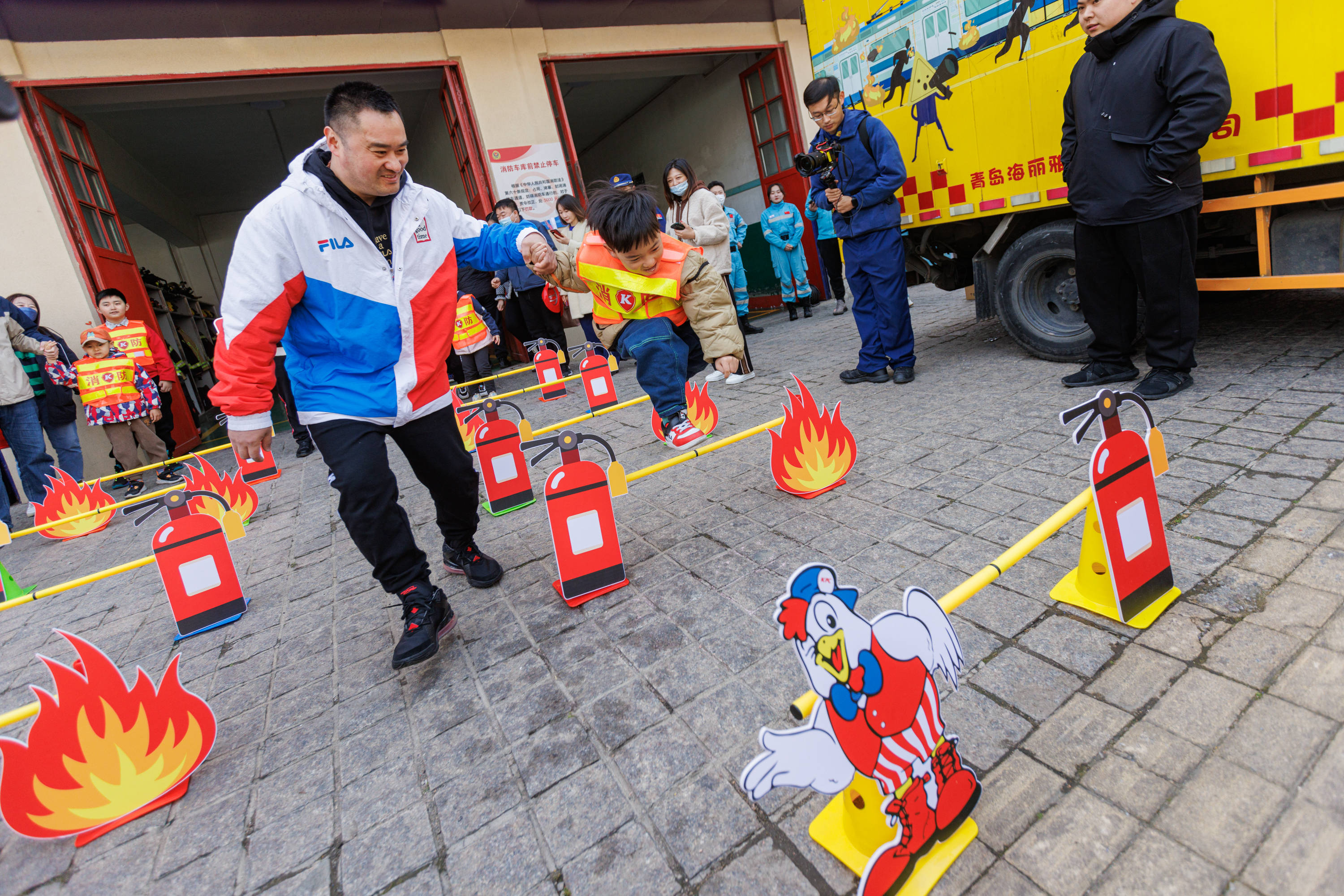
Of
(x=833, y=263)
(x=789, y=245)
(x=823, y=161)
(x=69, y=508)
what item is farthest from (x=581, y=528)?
(x=833, y=263)

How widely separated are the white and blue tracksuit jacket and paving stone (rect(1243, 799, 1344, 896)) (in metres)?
2.51

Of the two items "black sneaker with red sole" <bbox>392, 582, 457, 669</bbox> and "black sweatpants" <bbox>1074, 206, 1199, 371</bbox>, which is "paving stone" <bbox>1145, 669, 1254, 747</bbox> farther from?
"black sweatpants" <bbox>1074, 206, 1199, 371</bbox>

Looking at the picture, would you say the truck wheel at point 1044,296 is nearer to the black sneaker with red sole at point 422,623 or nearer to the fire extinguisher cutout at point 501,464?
the fire extinguisher cutout at point 501,464

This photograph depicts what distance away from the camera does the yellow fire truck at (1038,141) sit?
3119 mm

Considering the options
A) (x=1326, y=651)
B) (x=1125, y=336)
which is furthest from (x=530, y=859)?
(x=1125, y=336)

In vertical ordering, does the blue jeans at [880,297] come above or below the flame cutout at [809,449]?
above

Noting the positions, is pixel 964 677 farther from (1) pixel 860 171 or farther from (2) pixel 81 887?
(1) pixel 860 171

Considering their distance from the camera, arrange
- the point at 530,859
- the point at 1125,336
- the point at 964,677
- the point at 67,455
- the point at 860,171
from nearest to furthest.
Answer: the point at 530,859 → the point at 964,677 → the point at 1125,336 → the point at 860,171 → the point at 67,455

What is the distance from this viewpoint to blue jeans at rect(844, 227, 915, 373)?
4629 mm

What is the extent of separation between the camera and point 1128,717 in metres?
1.64

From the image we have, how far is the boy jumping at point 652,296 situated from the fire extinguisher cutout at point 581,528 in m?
1.03

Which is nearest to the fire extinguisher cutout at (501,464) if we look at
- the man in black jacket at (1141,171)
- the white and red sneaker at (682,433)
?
the white and red sneaker at (682,433)

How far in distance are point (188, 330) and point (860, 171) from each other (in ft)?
47.9

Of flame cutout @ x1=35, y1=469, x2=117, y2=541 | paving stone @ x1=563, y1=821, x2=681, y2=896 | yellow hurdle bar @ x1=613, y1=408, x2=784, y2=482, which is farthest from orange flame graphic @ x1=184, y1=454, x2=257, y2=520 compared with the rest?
paving stone @ x1=563, y1=821, x2=681, y2=896
